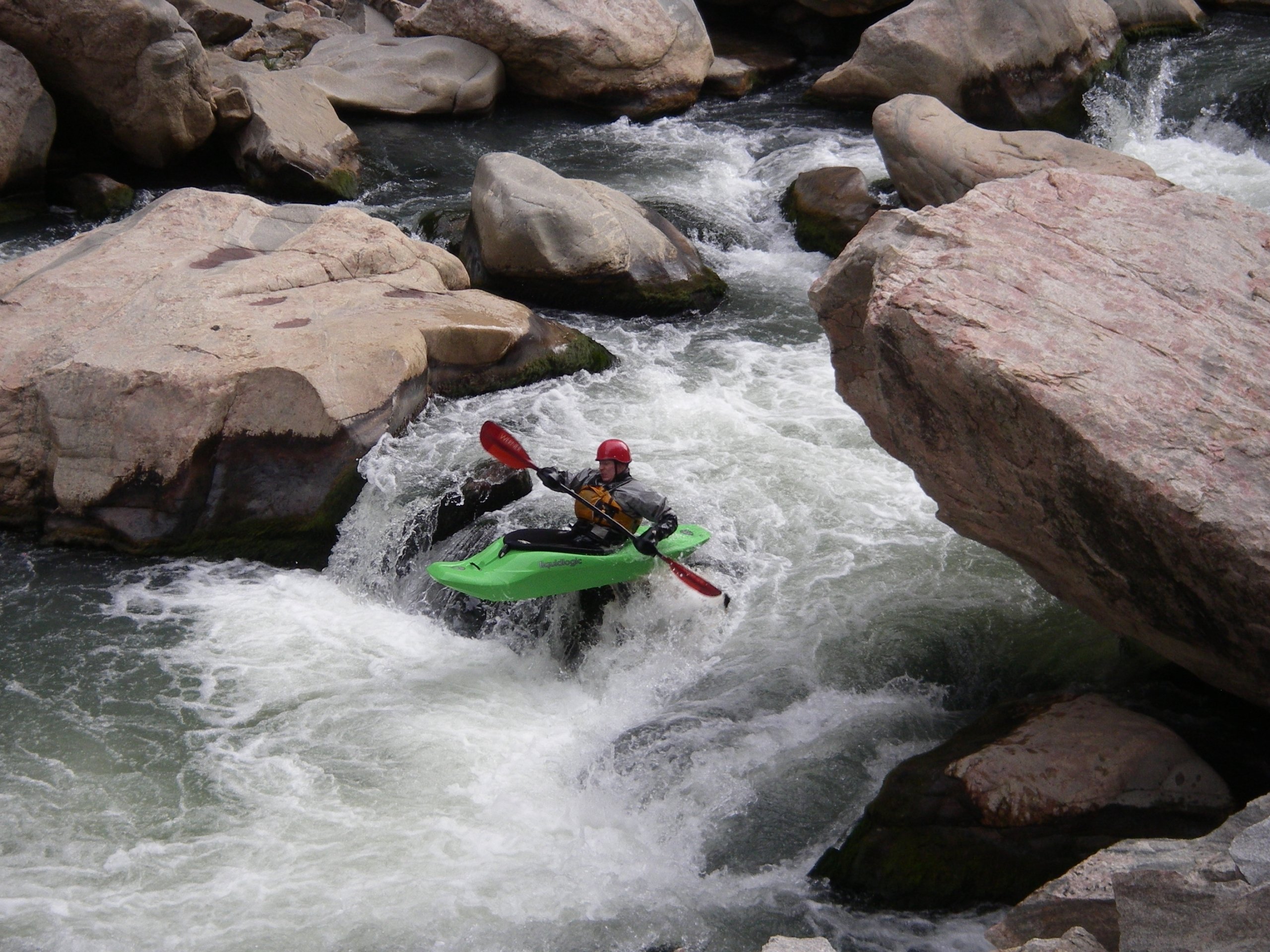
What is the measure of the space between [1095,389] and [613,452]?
229 cm

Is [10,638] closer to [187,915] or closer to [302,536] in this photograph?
[302,536]

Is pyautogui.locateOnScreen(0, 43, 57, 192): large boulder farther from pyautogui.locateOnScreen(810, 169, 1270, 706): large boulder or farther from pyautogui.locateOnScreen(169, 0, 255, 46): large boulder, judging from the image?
pyautogui.locateOnScreen(810, 169, 1270, 706): large boulder

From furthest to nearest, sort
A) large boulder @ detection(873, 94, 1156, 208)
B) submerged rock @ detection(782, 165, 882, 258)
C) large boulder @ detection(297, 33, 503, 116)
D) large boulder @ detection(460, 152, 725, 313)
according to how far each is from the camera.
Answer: large boulder @ detection(297, 33, 503, 116) → submerged rock @ detection(782, 165, 882, 258) → large boulder @ detection(873, 94, 1156, 208) → large boulder @ detection(460, 152, 725, 313)

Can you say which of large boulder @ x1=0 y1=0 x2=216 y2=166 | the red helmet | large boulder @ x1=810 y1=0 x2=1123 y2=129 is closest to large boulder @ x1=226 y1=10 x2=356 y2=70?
large boulder @ x1=0 y1=0 x2=216 y2=166

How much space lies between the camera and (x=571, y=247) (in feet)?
25.1

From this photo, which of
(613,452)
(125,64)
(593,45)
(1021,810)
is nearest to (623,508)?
(613,452)

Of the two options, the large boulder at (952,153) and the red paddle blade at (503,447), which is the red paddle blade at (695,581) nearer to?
the red paddle blade at (503,447)

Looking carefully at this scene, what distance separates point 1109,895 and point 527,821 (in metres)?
2.14

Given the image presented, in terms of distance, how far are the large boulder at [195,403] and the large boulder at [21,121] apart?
2.58m

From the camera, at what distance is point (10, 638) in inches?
195

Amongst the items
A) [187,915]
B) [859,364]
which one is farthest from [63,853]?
[859,364]

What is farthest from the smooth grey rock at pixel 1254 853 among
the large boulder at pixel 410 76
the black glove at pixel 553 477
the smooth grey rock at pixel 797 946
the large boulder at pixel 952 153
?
the large boulder at pixel 410 76

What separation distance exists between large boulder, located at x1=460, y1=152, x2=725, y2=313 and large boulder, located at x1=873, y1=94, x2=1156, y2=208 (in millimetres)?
1739

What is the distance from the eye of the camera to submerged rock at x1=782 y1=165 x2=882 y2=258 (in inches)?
348
